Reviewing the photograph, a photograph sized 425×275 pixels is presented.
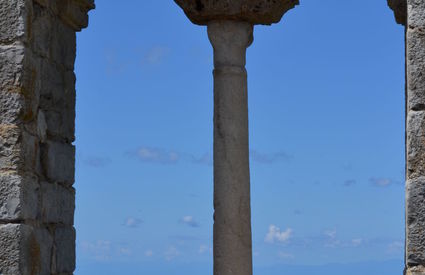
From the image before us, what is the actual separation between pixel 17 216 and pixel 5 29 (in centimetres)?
131

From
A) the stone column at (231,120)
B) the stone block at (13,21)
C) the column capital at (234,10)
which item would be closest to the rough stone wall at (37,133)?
the stone block at (13,21)

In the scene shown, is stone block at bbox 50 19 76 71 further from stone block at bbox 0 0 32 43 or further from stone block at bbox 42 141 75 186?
stone block at bbox 0 0 32 43

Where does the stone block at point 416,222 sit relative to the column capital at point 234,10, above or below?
below

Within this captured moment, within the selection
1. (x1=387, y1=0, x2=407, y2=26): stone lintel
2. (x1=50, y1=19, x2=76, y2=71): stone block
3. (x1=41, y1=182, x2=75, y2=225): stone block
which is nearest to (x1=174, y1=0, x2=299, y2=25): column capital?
(x1=50, y1=19, x2=76, y2=71): stone block

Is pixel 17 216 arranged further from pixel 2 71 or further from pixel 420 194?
pixel 420 194

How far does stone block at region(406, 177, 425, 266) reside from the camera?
18.6 feet

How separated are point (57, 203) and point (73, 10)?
5.46ft

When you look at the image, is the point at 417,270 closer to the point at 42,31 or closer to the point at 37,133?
the point at 37,133

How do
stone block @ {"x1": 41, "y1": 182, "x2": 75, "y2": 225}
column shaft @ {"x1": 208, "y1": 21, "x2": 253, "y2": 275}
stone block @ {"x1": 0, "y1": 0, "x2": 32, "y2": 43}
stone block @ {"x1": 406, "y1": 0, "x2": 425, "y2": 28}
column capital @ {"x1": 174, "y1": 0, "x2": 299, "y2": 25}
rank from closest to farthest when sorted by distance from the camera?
stone block @ {"x1": 406, "y1": 0, "x2": 425, "y2": 28} < stone block @ {"x1": 0, "y1": 0, "x2": 32, "y2": 43} < stone block @ {"x1": 41, "y1": 182, "x2": 75, "y2": 225} < column shaft @ {"x1": 208, "y1": 21, "x2": 253, "y2": 275} < column capital @ {"x1": 174, "y1": 0, "x2": 299, "y2": 25}

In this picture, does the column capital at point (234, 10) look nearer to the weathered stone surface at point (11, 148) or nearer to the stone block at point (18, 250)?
the weathered stone surface at point (11, 148)

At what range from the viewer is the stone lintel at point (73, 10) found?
7590 millimetres

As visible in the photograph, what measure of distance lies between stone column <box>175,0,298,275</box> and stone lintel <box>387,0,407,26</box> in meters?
1.92

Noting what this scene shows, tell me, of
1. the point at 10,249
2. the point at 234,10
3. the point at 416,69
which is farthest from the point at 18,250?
the point at 234,10

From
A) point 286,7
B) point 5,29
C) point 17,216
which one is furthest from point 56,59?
point 286,7
